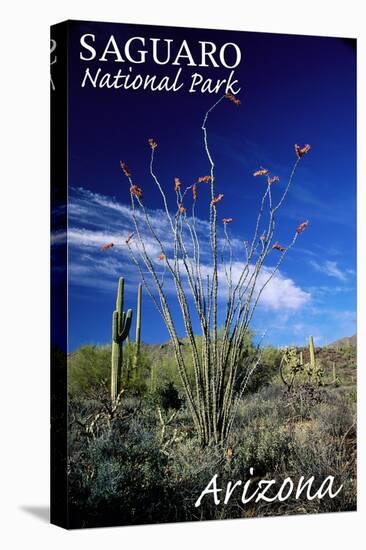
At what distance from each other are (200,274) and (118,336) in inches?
41.8

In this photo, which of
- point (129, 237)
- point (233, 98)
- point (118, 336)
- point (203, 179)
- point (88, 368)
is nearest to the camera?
point (88, 368)

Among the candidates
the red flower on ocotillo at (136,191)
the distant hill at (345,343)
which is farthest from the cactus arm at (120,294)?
the distant hill at (345,343)

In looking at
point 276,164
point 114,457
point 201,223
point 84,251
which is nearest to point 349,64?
point 276,164

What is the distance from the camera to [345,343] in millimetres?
14898

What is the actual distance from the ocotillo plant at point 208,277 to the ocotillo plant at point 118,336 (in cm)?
31

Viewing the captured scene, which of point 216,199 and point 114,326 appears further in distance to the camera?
point 216,199

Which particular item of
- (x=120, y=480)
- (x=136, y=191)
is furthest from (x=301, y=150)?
(x=120, y=480)

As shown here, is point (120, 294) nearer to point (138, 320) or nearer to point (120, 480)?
point (138, 320)

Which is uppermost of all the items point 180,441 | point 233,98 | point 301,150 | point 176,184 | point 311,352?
point 233,98

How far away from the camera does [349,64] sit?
1489 centimetres

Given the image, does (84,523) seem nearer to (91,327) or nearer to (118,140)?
(91,327)

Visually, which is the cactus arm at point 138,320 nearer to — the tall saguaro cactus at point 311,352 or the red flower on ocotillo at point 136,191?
the red flower on ocotillo at point 136,191

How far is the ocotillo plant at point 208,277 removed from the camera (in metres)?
13.9

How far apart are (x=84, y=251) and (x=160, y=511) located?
96.2 inches
